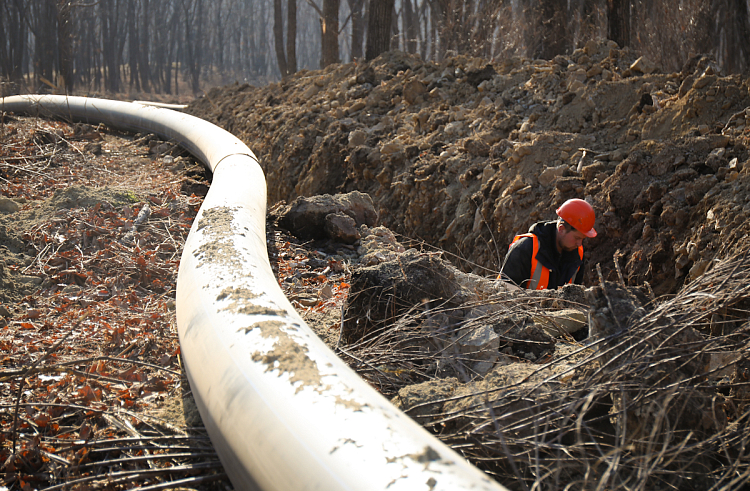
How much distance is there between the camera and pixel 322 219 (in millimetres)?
4242

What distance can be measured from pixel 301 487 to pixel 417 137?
5908mm

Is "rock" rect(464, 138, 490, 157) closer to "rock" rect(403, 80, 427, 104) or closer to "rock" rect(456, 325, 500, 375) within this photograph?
"rock" rect(403, 80, 427, 104)

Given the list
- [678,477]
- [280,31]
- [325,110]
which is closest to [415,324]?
[678,477]

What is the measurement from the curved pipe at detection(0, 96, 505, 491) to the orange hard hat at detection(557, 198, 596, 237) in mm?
2312

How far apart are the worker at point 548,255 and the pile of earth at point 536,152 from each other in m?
0.26

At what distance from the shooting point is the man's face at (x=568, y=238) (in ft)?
12.0

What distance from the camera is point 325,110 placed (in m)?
8.39

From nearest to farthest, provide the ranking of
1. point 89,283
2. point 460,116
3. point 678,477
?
1. point 678,477
2. point 89,283
3. point 460,116

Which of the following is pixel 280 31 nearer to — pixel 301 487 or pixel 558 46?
pixel 558 46

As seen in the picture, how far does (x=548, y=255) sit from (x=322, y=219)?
1.83 meters

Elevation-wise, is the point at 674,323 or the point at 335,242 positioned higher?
the point at 674,323

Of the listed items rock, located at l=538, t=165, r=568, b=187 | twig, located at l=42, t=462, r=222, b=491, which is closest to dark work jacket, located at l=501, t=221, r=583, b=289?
rock, located at l=538, t=165, r=568, b=187

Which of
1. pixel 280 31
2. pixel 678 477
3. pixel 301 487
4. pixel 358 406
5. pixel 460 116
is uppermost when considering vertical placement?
pixel 280 31

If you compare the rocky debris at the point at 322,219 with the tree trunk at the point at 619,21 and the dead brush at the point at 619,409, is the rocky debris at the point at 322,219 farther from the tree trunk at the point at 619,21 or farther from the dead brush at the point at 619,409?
the tree trunk at the point at 619,21
